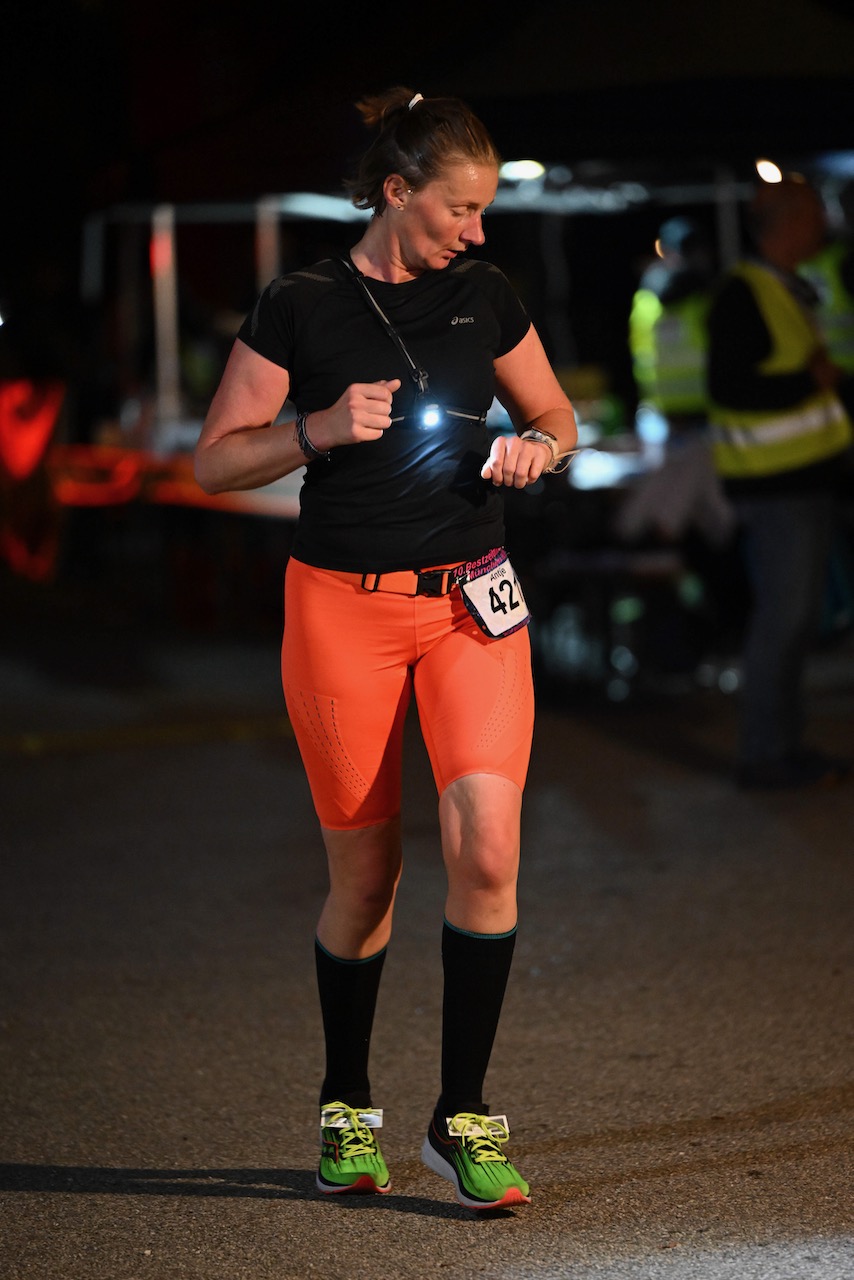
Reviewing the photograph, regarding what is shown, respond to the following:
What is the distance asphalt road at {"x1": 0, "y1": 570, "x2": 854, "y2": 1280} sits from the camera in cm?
333

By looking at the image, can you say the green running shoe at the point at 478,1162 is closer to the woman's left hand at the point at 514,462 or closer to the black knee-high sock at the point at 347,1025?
the black knee-high sock at the point at 347,1025

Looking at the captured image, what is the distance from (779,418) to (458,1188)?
4.05 m

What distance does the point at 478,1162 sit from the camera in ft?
11.1

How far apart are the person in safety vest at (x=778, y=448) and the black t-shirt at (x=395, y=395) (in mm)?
3496

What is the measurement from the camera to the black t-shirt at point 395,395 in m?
3.36

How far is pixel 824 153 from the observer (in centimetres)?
862

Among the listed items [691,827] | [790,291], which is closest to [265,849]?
[691,827]

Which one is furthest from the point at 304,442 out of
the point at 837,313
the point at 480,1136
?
the point at 837,313

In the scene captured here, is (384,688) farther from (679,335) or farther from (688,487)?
(679,335)

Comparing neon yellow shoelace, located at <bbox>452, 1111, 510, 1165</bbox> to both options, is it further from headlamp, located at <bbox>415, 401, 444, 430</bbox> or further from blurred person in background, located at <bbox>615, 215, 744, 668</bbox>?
blurred person in background, located at <bbox>615, 215, 744, 668</bbox>

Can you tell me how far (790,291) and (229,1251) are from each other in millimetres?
4576

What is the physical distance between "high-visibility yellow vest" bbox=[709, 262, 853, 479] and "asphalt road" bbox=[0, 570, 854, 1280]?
1229 mm

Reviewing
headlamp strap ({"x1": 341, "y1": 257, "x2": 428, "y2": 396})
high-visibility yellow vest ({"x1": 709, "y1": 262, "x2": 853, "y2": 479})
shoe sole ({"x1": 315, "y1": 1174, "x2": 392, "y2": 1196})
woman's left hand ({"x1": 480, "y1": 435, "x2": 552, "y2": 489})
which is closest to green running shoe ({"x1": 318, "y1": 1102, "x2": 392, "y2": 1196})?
shoe sole ({"x1": 315, "y1": 1174, "x2": 392, "y2": 1196})

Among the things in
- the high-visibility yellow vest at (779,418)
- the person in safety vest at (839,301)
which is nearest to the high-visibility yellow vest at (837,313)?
the person in safety vest at (839,301)
